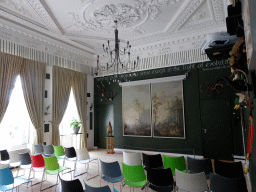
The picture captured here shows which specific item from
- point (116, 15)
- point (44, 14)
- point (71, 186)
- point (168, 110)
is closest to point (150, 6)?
point (116, 15)

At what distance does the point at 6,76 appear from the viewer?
5863mm

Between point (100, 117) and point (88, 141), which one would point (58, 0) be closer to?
point (100, 117)

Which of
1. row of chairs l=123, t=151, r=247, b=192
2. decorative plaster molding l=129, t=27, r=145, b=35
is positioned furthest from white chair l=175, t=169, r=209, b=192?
decorative plaster molding l=129, t=27, r=145, b=35

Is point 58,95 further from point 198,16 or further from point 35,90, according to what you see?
point 198,16

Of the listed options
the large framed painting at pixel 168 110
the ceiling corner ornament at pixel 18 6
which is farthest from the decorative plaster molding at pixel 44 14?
the large framed painting at pixel 168 110

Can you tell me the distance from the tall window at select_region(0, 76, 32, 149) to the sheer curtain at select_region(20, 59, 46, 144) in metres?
0.28

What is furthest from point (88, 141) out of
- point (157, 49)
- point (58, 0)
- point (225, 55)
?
point (225, 55)

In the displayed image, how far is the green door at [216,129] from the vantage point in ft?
21.3

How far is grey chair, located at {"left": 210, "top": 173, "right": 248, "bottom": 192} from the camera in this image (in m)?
2.53

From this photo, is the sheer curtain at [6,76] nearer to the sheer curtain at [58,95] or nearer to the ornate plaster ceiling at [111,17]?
the ornate plaster ceiling at [111,17]

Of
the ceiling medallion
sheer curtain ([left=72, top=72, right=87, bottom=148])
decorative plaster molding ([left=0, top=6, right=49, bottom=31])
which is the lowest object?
sheer curtain ([left=72, top=72, right=87, bottom=148])

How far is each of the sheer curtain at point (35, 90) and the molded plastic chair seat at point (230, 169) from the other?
6105 millimetres

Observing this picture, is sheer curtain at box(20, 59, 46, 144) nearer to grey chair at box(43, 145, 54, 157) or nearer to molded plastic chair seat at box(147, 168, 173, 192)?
grey chair at box(43, 145, 54, 157)

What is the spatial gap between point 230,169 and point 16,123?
22.1 feet
